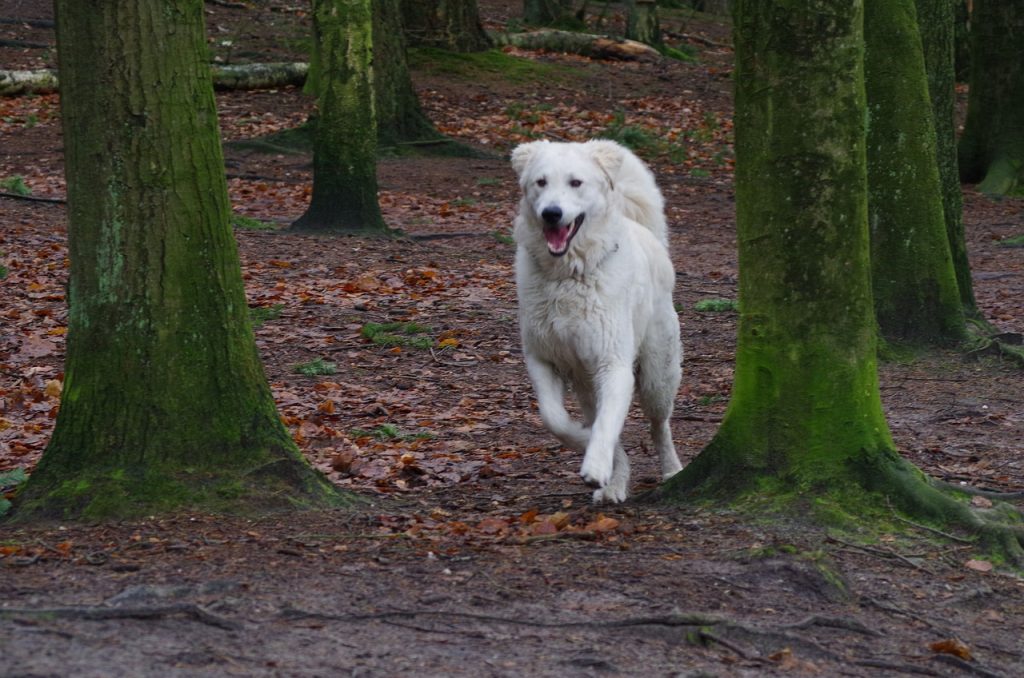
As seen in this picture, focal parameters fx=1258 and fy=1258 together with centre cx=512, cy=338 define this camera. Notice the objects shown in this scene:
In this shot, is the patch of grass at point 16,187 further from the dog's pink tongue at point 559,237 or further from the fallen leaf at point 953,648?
the fallen leaf at point 953,648

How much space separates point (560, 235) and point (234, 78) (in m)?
17.2

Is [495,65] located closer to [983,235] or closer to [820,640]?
[983,235]

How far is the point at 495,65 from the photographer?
2427cm

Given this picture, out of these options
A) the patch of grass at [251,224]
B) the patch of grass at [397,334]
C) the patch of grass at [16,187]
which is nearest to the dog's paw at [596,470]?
the patch of grass at [397,334]

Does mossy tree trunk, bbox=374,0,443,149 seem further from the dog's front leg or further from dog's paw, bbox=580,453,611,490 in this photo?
dog's paw, bbox=580,453,611,490

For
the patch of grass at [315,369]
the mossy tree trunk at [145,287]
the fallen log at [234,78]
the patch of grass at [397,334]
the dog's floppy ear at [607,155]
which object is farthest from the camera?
the fallen log at [234,78]

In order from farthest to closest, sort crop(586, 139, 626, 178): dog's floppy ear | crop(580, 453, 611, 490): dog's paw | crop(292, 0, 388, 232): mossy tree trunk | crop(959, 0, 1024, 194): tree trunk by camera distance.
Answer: crop(959, 0, 1024, 194): tree trunk < crop(292, 0, 388, 232): mossy tree trunk < crop(586, 139, 626, 178): dog's floppy ear < crop(580, 453, 611, 490): dog's paw

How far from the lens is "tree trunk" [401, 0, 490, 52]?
23.4 metres

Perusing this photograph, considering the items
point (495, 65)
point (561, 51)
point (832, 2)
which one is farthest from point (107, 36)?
point (561, 51)

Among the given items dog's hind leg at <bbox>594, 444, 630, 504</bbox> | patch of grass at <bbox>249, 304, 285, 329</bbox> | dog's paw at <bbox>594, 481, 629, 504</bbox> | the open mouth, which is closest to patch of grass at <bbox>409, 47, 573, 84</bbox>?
patch of grass at <bbox>249, 304, 285, 329</bbox>

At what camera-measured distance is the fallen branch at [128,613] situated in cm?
417

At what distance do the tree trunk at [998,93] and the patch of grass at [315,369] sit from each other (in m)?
12.5

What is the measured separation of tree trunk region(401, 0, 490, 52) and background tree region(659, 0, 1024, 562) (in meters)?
18.7

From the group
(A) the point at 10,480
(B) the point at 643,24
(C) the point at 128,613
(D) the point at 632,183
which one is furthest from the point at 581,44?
(C) the point at 128,613
